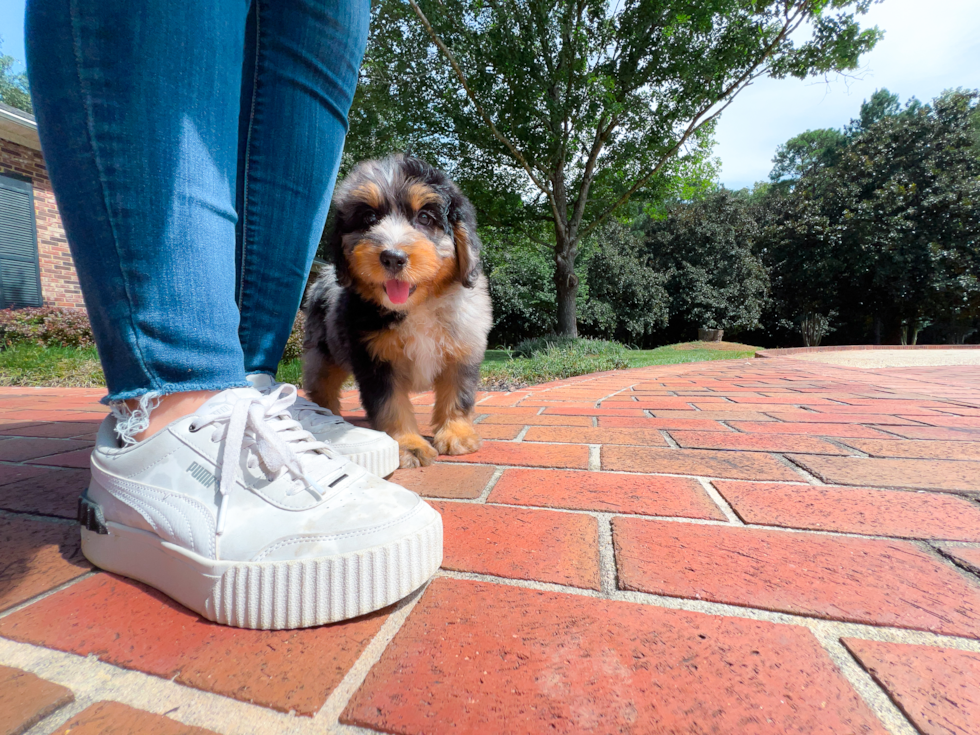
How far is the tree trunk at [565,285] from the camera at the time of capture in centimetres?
1295

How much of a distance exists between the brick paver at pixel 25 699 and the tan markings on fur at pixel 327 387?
2405 millimetres

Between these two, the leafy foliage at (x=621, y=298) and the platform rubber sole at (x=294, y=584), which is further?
the leafy foliage at (x=621, y=298)

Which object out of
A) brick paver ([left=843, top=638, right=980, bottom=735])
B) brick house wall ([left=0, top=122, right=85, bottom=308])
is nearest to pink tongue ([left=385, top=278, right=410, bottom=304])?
brick paver ([left=843, top=638, right=980, bottom=735])

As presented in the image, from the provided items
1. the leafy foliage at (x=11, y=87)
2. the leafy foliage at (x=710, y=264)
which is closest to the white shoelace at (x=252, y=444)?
the leafy foliage at (x=710, y=264)

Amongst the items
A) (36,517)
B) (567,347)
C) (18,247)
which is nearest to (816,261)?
(567,347)

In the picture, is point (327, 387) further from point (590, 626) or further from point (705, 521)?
point (590, 626)

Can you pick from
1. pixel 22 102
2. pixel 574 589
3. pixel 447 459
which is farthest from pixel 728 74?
pixel 22 102

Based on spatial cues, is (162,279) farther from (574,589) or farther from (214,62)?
(574,589)

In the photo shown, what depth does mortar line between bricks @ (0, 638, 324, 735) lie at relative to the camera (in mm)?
680

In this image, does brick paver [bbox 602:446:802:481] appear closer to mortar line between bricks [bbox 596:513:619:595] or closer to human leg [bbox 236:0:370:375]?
mortar line between bricks [bbox 596:513:619:595]

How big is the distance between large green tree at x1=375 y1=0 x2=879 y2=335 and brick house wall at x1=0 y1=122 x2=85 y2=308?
8.69m

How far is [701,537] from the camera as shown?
3.93 feet

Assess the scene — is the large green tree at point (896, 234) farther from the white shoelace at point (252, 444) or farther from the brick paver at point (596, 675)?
the white shoelace at point (252, 444)

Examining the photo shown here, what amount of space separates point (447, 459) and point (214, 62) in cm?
156
